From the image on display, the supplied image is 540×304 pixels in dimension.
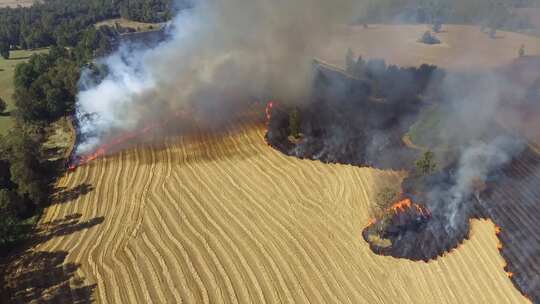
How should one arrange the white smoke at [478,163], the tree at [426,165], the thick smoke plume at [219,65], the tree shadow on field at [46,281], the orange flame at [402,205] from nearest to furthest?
the tree shadow on field at [46,281], the orange flame at [402,205], the white smoke at [478,163], the tree at [426,165], the thick smoke plume at [219,65]

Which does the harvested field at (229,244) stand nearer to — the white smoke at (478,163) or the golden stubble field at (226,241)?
the golden stubble field at (226,241)

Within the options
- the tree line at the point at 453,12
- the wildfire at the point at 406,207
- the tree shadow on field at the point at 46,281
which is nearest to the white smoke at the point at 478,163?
the wildfire at the point at 406,207

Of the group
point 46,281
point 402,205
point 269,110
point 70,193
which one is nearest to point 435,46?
point 269,110

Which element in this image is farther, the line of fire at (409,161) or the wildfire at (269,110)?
the wildfire at (269,110)

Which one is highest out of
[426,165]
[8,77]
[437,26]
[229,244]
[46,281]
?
[426,165]

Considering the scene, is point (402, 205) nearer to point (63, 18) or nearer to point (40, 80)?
point (40, 80)

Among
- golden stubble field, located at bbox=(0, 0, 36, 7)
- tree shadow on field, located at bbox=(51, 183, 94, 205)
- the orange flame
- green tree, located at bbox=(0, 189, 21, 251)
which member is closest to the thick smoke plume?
tree shadow on field, located at bbox=(51, 183, 94, 205)
